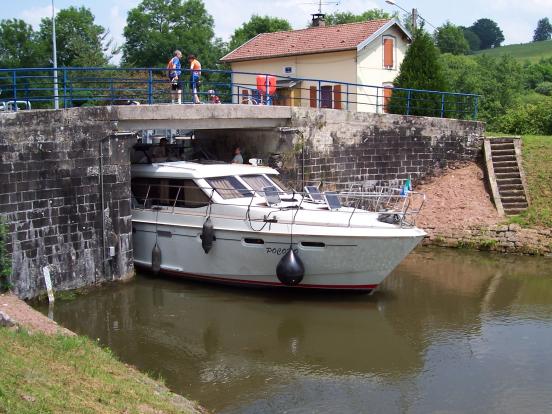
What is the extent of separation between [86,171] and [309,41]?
1847 cm

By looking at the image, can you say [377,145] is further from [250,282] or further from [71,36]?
[71,36]

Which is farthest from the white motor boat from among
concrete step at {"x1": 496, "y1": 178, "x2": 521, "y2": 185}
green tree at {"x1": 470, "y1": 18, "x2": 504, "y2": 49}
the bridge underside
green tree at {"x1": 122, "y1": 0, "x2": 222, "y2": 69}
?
green tree at {"x1": 470, "y1": 18, "x2": 504, "y2": 49}

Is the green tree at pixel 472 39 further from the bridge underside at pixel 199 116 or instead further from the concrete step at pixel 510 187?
the bridge underside at pixel 199 116

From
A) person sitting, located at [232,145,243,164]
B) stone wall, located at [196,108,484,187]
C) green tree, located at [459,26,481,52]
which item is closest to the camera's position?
person sitting, located at [232,145,243,164]

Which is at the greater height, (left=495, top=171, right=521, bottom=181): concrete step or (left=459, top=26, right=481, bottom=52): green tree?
(left=459, top=26, right=481, bottom=52): green tree

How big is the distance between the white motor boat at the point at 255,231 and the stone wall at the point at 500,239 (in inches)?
210

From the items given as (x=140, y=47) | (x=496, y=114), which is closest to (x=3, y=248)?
(x=496, y=114)

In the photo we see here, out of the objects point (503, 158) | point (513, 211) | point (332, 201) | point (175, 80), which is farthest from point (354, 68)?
point (332, 201)

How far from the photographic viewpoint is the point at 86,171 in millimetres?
14250

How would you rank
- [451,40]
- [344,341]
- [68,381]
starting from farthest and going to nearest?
[451,40] < [344,341] < [68,381]

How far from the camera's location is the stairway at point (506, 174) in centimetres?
1986

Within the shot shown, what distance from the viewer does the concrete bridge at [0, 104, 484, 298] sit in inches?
518

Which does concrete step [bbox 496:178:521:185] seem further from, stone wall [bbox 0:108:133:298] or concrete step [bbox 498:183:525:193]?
stone wall [bbox 0:108:133:298]

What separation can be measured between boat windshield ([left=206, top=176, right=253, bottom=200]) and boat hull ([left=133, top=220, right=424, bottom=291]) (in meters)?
0.88
